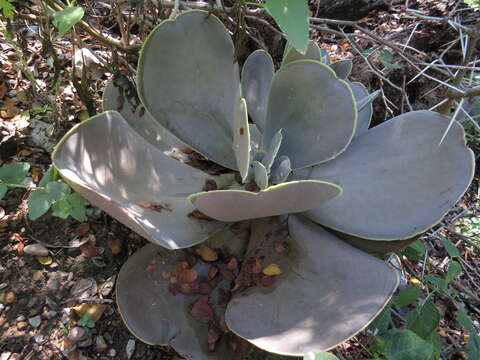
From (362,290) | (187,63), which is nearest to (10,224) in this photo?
(187,63)

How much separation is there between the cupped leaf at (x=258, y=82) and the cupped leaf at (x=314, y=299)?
407 millimetres

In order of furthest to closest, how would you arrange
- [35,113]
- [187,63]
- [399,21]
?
[399,21], [35,113], [187,63]

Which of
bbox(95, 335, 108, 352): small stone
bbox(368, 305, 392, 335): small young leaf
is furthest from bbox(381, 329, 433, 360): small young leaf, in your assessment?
bbox(95, 335, 108, 352): small stone

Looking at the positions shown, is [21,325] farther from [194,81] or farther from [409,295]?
[409,295]

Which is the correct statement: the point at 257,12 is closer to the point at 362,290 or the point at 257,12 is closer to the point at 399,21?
the point at 399,21

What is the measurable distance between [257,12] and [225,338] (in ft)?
4.05

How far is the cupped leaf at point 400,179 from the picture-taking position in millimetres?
1015

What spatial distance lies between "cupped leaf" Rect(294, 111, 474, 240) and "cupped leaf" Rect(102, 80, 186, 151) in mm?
530

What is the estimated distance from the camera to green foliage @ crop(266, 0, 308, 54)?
2.45ft

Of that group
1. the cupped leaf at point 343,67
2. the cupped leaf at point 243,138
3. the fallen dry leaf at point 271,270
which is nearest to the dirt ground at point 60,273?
the fallen dry leaf at point 271,270

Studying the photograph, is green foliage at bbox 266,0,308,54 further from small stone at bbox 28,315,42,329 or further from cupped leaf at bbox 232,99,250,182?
small stone at bbox 28,315,42,329

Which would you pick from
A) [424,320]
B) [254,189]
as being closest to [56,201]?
[254,189]

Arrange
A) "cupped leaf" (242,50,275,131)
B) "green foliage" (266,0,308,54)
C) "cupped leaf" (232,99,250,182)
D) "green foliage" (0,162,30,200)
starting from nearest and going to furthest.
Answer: "green foliage" (266,0,308,54)
"cupped leaf" (232,99,250,182)
"green foliage" (0,162,30,200)
"cupped leaf" (242,50,275,131)

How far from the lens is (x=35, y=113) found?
55.8 inches
